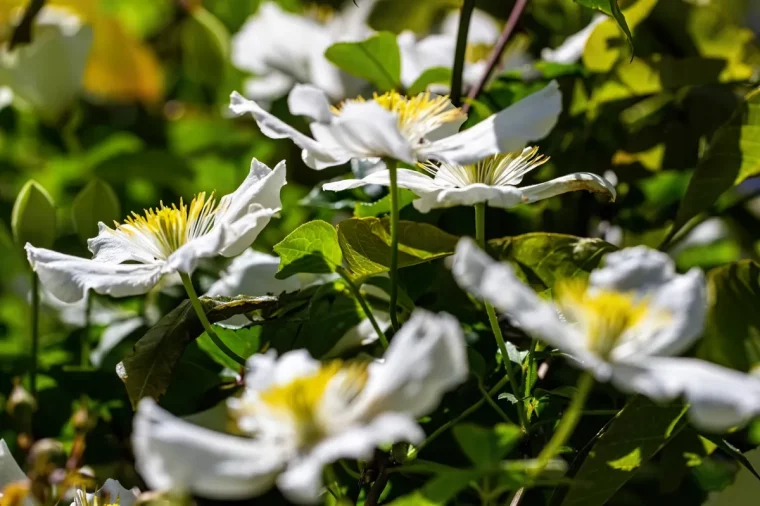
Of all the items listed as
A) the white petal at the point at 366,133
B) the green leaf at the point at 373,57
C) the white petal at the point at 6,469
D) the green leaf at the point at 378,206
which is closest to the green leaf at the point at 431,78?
the green leaf at the point at 373,57

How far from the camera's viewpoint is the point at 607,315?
334mm

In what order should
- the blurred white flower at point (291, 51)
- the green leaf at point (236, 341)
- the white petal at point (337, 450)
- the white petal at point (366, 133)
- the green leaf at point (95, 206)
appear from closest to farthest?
the white petal at point (337, 450) < the white petal at point (366, 133) < the green leaf at point (236, 341) < the green leaf at point (95, 206) < the blurred white flower at point (291, 51)

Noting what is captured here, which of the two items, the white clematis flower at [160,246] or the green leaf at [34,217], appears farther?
the green leaf at [34,217]

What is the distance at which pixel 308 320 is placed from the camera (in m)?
0.50

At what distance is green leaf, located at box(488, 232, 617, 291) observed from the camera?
48cm

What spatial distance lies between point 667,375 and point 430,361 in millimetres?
76

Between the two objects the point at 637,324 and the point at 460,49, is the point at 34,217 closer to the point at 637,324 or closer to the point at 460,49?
the point at 460,49

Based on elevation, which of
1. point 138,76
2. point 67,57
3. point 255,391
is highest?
point 255,391

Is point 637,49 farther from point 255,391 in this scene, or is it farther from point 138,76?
point 138,76

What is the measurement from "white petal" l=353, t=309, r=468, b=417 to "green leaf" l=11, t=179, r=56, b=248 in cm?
35

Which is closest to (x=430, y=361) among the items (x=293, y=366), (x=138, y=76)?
(x=293, y=366)

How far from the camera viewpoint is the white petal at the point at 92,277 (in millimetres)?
425

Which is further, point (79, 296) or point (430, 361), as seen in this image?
point (79, 296)

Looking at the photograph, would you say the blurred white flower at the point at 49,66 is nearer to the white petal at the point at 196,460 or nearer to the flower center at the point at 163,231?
the flower center at the point at 163,231
